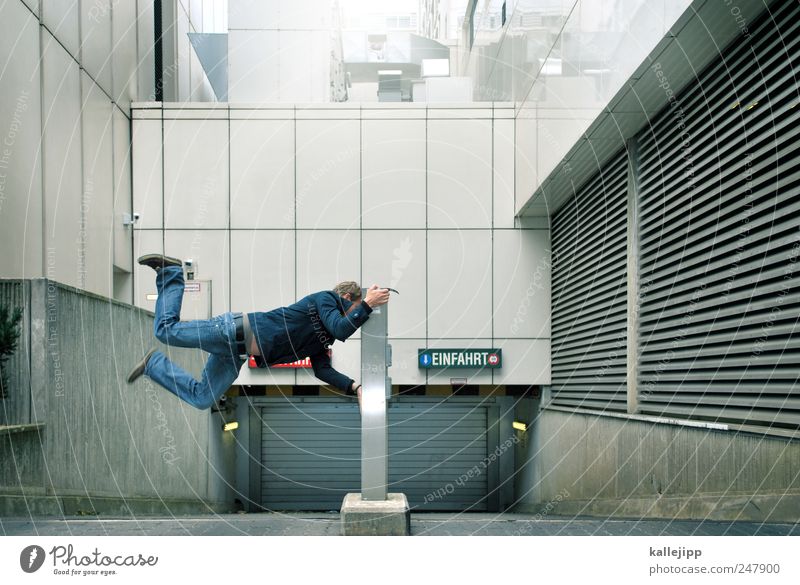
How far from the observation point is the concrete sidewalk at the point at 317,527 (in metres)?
5.55

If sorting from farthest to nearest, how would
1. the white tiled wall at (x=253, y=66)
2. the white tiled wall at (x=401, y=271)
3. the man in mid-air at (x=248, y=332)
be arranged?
the white tiled wall at (x=253, y=66) < the white tiled wall at (x=401, y=271) < the man in mid-air at (x=248, y=332)

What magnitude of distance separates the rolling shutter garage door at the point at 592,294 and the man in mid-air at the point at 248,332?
18.3 ft

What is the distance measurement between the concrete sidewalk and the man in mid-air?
1.04 meters

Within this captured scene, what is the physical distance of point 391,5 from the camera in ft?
205

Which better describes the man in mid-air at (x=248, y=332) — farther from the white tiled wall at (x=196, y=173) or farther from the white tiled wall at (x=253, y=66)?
the white tiled wall at (x=253, y=66)

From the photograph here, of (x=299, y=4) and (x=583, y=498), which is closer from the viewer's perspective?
(x=583, y=498)

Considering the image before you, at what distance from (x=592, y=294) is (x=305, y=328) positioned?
23.3 ft

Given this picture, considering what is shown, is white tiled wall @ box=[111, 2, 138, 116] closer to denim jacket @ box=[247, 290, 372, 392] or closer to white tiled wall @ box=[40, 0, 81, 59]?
white tiled wall @ box=[40, 0, 81, 59]

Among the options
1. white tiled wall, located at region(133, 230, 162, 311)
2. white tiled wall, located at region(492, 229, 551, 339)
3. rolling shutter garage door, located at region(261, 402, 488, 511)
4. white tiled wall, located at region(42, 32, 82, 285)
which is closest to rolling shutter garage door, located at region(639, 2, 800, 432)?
white tiled wall, located at region(492, 229, 551, 339)

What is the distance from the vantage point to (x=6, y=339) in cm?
723

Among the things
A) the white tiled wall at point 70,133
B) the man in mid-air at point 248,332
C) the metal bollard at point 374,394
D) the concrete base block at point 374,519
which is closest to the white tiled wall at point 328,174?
the white tiled wall at point 70,133

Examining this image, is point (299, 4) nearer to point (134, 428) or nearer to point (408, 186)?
point (408, 186)

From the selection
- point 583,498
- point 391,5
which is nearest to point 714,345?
point 583,498
